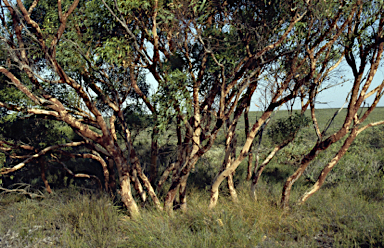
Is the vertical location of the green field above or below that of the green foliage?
below

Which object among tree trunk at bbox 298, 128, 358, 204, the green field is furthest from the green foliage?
the green field

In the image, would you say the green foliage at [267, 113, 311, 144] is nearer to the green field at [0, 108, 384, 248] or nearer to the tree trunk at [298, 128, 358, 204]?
the tree trunk at [298, 128, 358, 204]

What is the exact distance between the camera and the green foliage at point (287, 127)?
7695 millimetres

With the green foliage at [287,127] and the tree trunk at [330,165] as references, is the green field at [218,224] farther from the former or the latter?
the green foliage at [287,127]

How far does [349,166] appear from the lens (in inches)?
381

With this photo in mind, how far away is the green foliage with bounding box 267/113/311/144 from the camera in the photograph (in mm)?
7695

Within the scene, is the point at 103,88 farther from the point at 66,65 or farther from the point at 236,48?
the point at 236,48

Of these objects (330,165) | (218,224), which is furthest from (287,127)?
(218,224)

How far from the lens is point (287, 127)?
8023mm

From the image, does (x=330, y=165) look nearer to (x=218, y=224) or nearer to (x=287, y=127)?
(x=287, y=127)

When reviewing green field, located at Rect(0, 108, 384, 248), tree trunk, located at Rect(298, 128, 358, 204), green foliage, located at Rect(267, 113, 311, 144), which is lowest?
green field, located at Rect(0, 108, 384, 248)

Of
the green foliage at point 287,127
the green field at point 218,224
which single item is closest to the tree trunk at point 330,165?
the green field at point 218,224

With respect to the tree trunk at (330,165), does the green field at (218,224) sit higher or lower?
lower

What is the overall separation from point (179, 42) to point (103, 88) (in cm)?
261
